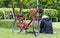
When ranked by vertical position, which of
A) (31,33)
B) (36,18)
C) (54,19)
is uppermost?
(36,18)

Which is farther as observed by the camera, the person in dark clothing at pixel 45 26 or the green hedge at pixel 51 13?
the green hedge at pixel 51 13

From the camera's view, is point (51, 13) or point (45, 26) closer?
point (45, 26)

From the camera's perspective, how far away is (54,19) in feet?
95.7

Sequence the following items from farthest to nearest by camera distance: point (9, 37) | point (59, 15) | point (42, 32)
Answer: point (59, 15) → point (42, 32) → point (9, 37)

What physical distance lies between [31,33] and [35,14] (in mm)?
1178

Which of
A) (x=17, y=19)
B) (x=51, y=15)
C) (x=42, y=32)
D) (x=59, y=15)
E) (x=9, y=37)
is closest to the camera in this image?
(x=9, y=37)

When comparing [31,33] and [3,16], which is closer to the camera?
[31,33]

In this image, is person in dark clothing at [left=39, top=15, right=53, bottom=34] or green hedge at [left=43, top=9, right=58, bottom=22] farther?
green hedge at [left=43, top=9, right=58, bottom=22]

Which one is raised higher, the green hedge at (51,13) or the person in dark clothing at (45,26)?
the person in dark clothing at (45,26)

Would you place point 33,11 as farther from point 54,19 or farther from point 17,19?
point 54,19

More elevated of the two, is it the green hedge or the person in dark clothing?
the person in dark clothing

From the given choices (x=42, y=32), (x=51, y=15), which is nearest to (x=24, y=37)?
(x=42, y=32)

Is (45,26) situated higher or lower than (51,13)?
higher

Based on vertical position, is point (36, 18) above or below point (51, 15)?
above
